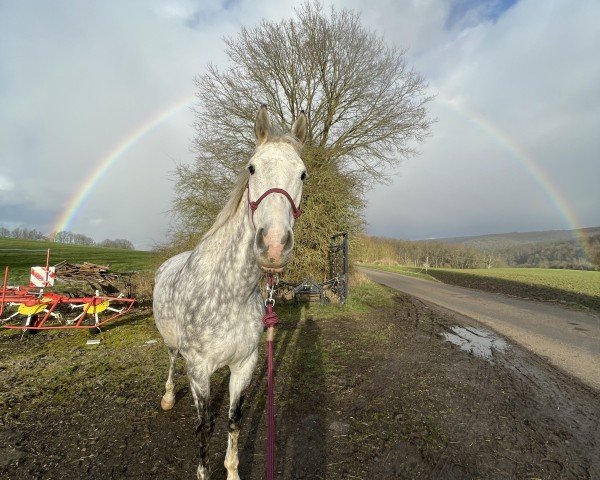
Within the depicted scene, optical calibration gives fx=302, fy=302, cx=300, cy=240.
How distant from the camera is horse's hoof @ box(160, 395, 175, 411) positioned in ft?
14.1

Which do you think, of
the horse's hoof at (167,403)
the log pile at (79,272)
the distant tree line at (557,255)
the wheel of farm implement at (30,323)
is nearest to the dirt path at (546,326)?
the horse's hoof at (167,403)

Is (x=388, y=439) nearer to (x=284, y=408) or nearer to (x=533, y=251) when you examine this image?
(x=284, y=408)

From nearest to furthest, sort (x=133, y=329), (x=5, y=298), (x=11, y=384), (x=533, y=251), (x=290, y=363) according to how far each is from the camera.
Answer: (x=11, y=384)
(x=290, y=363)
(x=5, y=298)
(x=133, y=329)
(x=533, y=251)

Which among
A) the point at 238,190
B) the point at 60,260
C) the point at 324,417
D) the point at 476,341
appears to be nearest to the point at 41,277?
the point at 324,417

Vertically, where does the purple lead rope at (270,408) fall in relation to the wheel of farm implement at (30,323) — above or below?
above

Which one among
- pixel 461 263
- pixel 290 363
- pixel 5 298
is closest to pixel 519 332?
→ pixel 290 363

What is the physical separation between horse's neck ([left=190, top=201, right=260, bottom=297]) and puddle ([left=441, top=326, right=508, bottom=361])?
6615 mm

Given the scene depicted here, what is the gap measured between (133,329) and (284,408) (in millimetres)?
5873

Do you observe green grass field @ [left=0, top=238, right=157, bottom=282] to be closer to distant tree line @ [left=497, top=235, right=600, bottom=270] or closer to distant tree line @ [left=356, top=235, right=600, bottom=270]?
distant tree line @ [left=356, top=235, right=600, bottom=270]

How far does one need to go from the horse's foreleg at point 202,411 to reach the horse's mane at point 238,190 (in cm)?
128

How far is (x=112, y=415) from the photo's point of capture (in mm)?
4141

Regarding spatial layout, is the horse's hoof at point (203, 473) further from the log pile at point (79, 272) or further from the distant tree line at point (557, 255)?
the distant tree line at point (557, 255)

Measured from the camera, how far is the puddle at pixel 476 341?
720 centimetres

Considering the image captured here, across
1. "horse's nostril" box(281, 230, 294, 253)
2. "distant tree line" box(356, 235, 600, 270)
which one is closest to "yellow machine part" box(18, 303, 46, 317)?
"horse's nostril" box(281, 230, 294, 253)
